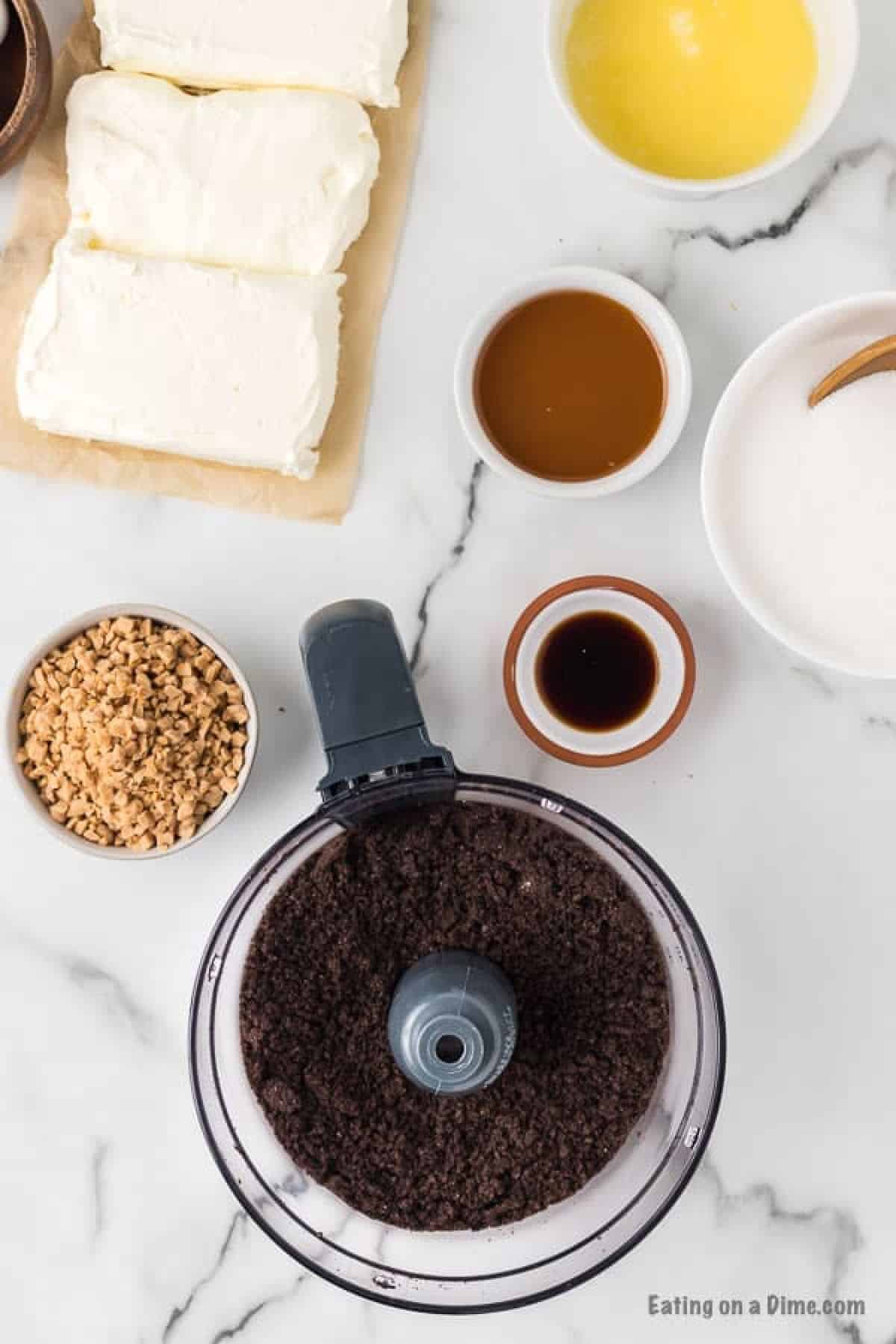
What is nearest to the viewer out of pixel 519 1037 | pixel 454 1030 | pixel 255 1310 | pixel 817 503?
pixel 454 1030

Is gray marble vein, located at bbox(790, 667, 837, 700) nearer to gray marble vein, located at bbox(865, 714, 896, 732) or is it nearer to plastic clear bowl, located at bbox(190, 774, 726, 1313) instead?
gray marble vein, located at bbox(865, 714, 896, 732)

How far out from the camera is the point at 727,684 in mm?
1292

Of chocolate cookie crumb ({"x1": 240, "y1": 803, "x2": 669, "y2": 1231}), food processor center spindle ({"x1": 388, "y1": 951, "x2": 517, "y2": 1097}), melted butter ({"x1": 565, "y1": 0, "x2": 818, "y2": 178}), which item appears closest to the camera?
food processor center spindle ({"x1": 388, "y1": 951, "x2": 517, "y2": 1097})

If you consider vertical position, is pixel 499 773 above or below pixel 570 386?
below

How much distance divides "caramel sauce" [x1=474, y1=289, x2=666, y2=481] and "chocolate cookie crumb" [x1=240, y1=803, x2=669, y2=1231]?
405 millimetres

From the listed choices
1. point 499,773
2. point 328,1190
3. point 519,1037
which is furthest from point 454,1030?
point 499,773

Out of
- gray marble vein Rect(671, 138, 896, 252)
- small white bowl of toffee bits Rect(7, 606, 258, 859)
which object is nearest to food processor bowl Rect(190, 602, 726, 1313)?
small white bowl of toffee bits Rect(7, 606, 258, 859)

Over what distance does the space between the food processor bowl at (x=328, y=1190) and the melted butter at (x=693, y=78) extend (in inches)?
22.1

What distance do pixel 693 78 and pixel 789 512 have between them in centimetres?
43

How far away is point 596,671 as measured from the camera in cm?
127

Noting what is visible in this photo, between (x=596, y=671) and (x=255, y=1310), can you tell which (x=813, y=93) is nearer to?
(x=596, y=671)

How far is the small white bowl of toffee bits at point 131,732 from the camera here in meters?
1.19

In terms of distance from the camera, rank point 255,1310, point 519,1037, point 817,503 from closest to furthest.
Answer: point 519,1037 → point 817,503 → point 255,1310

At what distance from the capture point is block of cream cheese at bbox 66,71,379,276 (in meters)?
1.25
